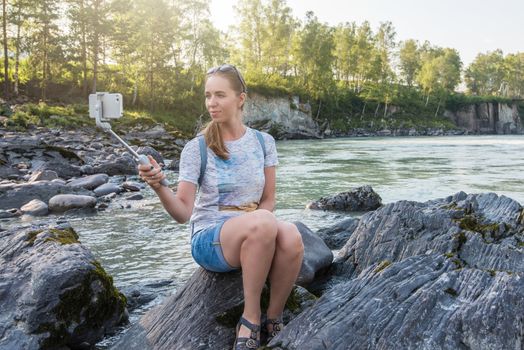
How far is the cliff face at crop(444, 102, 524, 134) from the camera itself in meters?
96.5

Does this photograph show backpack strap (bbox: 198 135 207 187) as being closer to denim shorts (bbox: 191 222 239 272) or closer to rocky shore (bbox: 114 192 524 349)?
denim shorts (bbox: 191 222 239 272)

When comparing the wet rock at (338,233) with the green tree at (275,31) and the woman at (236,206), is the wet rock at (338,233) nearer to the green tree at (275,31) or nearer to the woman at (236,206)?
the woman at (236,206)

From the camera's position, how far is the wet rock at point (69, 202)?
35.6 feet

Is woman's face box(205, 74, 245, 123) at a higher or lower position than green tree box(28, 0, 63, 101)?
lower

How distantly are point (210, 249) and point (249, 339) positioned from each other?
69cm

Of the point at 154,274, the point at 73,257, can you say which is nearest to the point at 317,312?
the point at 73,257

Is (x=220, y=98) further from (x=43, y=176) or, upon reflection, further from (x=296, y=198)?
(x=43, y=176)

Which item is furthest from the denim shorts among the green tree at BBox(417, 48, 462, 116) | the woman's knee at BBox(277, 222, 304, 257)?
the green tree at BBox(417, 48, 462, 116)

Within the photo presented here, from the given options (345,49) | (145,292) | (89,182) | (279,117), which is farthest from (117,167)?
(345,49)

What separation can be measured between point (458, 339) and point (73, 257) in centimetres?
319

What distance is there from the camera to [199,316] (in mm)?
3857

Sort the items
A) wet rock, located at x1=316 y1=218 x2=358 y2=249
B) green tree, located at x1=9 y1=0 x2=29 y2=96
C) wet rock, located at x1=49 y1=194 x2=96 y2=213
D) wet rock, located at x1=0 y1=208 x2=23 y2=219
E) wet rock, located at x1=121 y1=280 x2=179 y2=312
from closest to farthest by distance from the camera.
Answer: wet rock, located at x1=121 y1=280 x2=179 y2=312 < wet rock, located at x1=316 y1=218 x2=358 y2=249 < wet rock, located at x1=0 y1=208 x2=23 y2=219 < wet rock, located at x1=49 y1=194 x2=96 y2=213 < green tree, located at x1=9 y1=0 x2=29 y2=96

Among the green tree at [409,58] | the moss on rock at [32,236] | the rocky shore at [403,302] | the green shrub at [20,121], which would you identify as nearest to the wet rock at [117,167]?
the green shrub at [20,121]

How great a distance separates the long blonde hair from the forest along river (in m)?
3.11
